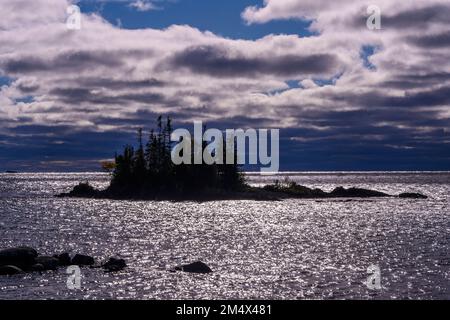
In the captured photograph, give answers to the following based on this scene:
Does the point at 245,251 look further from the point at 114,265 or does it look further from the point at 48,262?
the point at 48,262

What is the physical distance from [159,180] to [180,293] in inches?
4890

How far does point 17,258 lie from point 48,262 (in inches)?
87.6

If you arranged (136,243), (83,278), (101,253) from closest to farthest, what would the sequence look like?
(83,278) < (101,253) < (136,243)

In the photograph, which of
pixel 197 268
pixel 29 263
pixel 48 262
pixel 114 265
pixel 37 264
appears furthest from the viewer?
pixel 48 262

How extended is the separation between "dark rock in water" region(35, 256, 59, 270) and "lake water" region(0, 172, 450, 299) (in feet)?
4.84

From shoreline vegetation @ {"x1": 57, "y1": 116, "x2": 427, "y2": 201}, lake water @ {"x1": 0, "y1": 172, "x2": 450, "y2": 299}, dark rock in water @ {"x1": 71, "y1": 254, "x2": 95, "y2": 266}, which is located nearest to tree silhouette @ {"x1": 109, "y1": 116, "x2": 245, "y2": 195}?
shoreline vegetation @ {"x1": 57, "y1": 116, "x2": 427, "y2": 201}

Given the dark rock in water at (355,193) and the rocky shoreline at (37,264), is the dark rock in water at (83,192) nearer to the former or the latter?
the dark rock in water at (355,193)

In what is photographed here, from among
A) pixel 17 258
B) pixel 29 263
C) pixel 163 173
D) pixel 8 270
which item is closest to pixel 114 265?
pixel 29 263

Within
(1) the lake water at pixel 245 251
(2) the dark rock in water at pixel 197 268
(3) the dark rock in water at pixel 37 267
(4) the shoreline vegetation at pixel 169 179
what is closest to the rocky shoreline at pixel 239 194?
(4) the shoreline vegetation at pixel 169 179

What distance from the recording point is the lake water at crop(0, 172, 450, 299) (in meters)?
39.2

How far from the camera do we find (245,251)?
58.9 meters

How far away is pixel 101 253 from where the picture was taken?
5809cm
